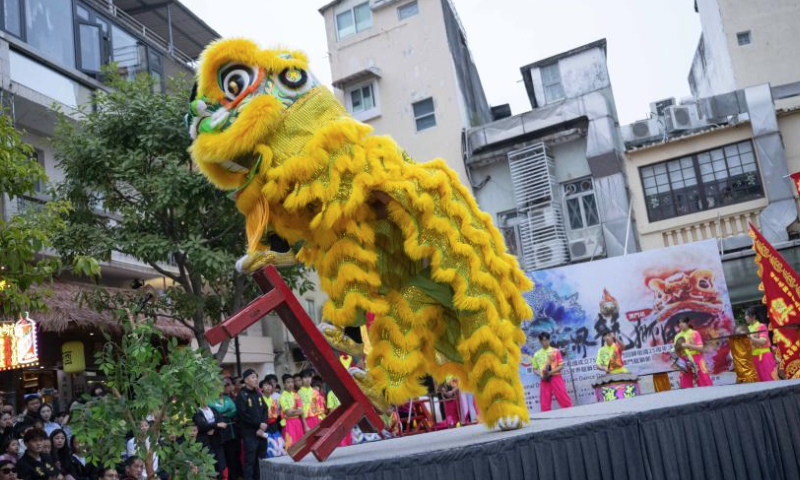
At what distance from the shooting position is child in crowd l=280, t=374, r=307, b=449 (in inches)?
353

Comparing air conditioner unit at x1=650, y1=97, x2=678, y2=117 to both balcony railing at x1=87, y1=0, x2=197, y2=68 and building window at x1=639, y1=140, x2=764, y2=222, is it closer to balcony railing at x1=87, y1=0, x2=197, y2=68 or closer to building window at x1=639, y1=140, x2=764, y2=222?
building window at x1=639, y1=140, x2=764, y2=222

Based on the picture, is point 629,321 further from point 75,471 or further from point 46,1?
point 46,1

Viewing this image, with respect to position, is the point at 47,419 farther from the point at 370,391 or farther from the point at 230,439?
the point at 370,391

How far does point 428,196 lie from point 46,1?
10.5 m

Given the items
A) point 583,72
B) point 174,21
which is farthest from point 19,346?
point 583,72

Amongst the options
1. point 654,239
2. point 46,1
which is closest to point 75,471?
point 46,1

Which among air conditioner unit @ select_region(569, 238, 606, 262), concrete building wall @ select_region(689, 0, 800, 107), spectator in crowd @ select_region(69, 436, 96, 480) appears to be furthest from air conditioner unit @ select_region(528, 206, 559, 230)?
spectator in crowd @ select_region(69, 436, 96, 480)

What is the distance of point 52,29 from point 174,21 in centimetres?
454

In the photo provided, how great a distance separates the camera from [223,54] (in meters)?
4.20

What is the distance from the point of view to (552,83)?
17422 mm

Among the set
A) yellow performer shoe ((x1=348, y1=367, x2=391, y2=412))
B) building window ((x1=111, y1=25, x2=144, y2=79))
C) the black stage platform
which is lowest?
the black stage platform

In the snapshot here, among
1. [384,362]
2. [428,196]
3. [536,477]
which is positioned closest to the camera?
[536,477]

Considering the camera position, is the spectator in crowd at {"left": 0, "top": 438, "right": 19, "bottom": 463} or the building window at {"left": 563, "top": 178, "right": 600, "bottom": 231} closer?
the spectator in crowd at {"left": 0, "top": 438, "right": 19, "bottom": 463}

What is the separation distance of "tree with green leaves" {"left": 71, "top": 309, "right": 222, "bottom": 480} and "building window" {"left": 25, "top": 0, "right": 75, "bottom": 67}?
364 inches
